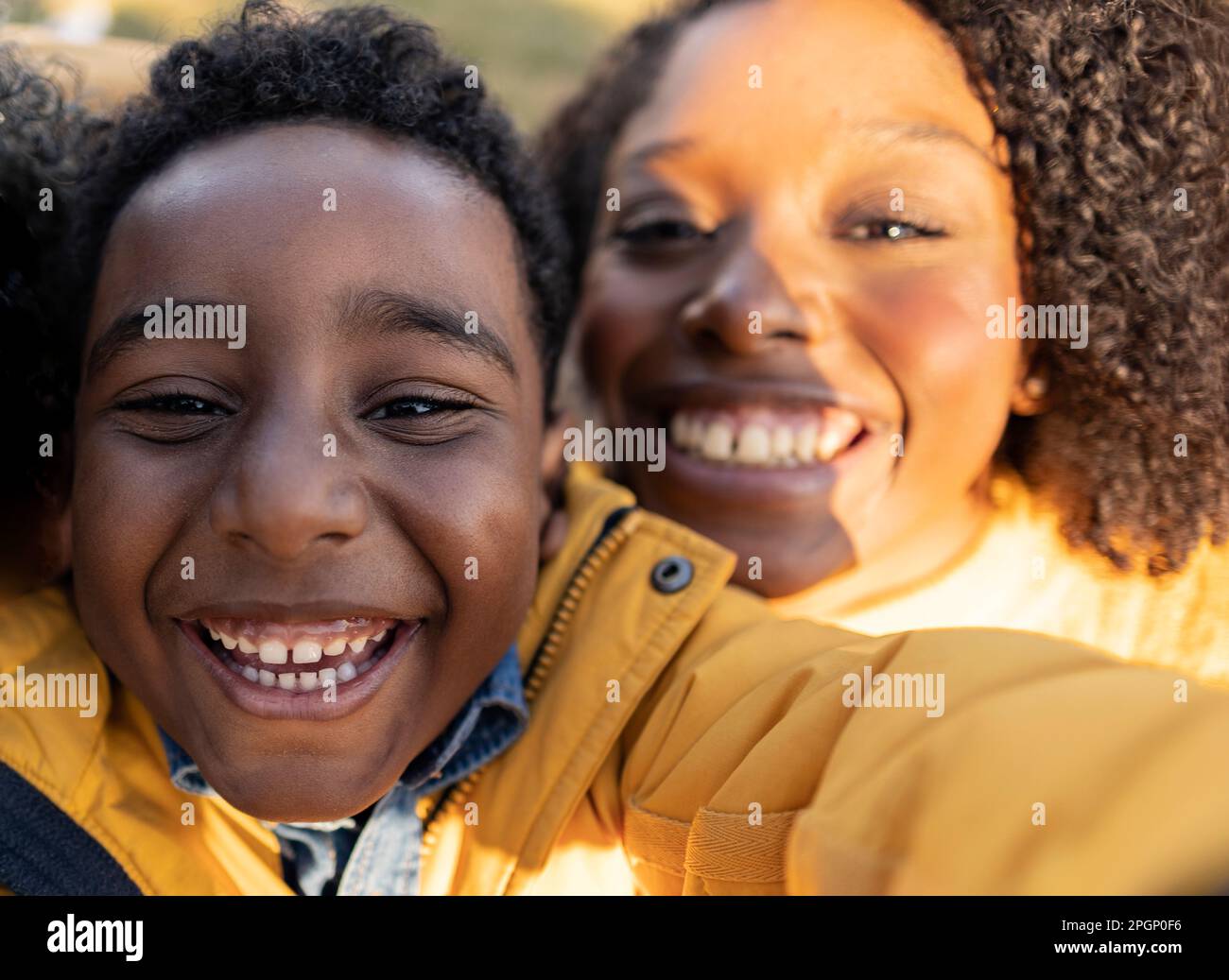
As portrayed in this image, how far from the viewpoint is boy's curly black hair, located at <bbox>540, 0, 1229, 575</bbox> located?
2.06 metres

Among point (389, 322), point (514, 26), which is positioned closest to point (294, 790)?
point (389, 322)

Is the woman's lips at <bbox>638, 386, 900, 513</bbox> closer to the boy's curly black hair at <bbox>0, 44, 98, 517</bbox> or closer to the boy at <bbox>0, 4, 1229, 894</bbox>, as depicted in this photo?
the boy at <bbox>0, 4, 1229, 894</bbox>

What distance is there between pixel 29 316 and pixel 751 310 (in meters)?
1.21

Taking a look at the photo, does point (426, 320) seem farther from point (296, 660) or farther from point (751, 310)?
point (751, 310)

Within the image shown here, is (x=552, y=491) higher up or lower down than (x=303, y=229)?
lower down

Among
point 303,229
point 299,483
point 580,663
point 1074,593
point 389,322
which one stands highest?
point 303,229

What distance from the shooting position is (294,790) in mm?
1370

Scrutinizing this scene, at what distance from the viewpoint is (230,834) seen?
5.33 feet

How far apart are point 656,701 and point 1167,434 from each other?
4.48 feet

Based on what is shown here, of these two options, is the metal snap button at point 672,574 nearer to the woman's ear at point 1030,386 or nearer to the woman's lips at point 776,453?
the woman's lips at point 776,453

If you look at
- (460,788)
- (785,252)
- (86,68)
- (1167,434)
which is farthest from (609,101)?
(460,788)

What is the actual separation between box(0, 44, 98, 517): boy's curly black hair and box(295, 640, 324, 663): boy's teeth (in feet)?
2.01

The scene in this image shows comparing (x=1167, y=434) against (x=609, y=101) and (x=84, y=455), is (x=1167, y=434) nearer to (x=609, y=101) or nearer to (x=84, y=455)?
(x=609, y=101)
